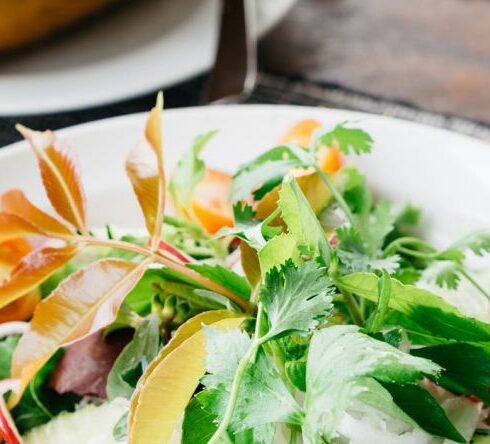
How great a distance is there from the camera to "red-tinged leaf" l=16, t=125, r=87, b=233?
104cm

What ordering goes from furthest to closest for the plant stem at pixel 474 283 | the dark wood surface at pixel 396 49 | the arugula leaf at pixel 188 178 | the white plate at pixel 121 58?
the dark wood surface at pixel 396 49 < the white plate at pixel 121 58 < the arugula leaf at pixel 188 178 < the plant stem at pixel 474 283

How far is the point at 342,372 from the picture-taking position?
2.52ft

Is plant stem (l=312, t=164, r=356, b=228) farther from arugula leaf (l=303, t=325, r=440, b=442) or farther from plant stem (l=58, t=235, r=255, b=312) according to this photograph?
arugula leaf (l=303, t=325, r=440, b=442)

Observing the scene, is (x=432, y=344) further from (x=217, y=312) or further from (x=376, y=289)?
(x=217, y=312)

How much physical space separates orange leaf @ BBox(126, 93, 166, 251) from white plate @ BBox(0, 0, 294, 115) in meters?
0.71

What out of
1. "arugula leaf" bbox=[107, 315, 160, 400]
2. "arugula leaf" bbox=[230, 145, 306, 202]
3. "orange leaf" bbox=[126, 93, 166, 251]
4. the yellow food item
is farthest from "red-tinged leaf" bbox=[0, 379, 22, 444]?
the yellow food item

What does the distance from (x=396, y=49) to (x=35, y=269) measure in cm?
127

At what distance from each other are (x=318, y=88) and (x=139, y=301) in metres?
0.87

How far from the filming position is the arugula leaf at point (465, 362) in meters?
0.91

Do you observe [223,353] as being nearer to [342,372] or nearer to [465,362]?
[342,372]

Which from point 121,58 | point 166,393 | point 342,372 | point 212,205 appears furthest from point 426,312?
point 121,58

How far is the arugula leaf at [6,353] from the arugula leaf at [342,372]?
0.50m

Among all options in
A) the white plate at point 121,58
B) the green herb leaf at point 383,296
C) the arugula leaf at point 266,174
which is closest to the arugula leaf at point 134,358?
the arugula leaf at point 266,174

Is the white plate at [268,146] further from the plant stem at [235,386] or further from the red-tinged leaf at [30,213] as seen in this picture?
the plant stem at [235,386]
